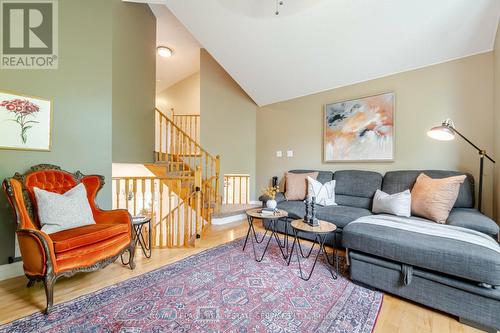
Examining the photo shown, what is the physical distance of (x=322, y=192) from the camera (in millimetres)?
3188

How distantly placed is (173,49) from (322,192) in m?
4.91

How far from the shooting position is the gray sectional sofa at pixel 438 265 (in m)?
1.35

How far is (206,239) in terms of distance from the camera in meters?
2.98

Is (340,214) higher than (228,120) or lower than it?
lower

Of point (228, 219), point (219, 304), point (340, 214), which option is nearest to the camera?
point (219, 304)

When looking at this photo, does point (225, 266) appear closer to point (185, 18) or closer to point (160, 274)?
point (160, 274)

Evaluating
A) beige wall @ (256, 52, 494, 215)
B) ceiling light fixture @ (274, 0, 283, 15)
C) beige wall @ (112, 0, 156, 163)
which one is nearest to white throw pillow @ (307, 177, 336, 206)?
beige wall @ (256, 52, 494, 215)

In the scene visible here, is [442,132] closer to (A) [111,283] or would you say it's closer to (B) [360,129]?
(B) [360,129]

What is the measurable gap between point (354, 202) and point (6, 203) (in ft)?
13.0

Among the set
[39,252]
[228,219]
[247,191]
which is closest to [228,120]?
[247,191]

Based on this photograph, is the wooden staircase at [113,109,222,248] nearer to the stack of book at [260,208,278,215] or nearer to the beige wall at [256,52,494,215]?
the stack of book at [260,208,278,215]

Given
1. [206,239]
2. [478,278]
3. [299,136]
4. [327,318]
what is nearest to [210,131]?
[299,136]

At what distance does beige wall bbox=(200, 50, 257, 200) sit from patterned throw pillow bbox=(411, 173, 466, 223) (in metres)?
3.14

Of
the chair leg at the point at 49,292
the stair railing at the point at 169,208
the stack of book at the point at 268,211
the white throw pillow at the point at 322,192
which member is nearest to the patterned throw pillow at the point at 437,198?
the white throw pillow at the point at 322,192
